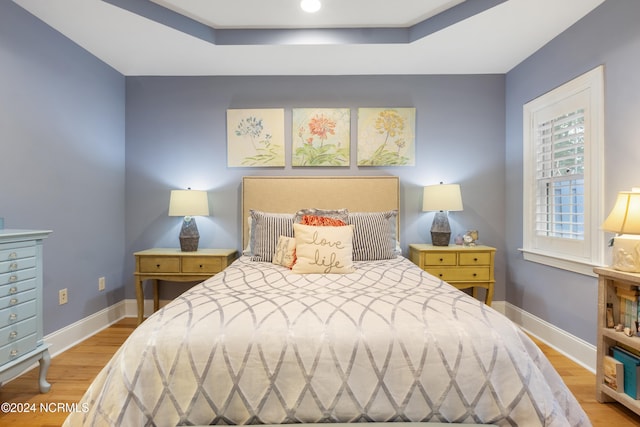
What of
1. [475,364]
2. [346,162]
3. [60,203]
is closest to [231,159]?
[346,162]

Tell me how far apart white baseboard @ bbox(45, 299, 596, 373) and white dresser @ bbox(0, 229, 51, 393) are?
1.16ft

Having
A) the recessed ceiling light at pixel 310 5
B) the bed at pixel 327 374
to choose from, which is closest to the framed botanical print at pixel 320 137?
the recessed ceiling light at pixel 310 5

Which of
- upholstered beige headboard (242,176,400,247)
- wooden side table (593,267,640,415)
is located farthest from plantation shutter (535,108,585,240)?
upholstered beige headboard (242,176,400,247)

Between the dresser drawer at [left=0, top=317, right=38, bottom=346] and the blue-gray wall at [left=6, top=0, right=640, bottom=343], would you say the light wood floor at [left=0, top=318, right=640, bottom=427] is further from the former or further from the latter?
the dresser drawer at [left=0, top=317, right=38, bottom=346]

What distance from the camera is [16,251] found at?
1.73 m

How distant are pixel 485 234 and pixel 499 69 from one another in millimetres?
1715

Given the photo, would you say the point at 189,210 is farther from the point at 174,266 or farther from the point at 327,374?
the point at 327,374

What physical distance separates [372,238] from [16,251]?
2324 millimetres

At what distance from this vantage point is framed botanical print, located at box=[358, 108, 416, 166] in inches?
128

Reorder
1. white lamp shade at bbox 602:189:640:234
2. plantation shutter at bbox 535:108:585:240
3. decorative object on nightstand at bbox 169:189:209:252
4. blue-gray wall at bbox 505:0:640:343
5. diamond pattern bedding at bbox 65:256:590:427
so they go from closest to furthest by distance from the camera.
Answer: diamond pattern bedding at bbox 65:256:590:427
white lamp shade at bbox 602:189:640:234
blue-gray wall at bbox 505:0:640:343
plantation shutter at bbox 535:108:585:240
decorative object on nightstand at bbox 169:189:209:252

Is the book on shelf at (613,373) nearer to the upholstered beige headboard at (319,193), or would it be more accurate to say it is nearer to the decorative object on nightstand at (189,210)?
the upholstered beige headboard at (319,193)

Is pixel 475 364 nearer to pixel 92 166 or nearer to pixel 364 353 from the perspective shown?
pixel 364 353

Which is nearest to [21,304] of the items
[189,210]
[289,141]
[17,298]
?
[17,298]

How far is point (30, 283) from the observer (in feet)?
6.00
